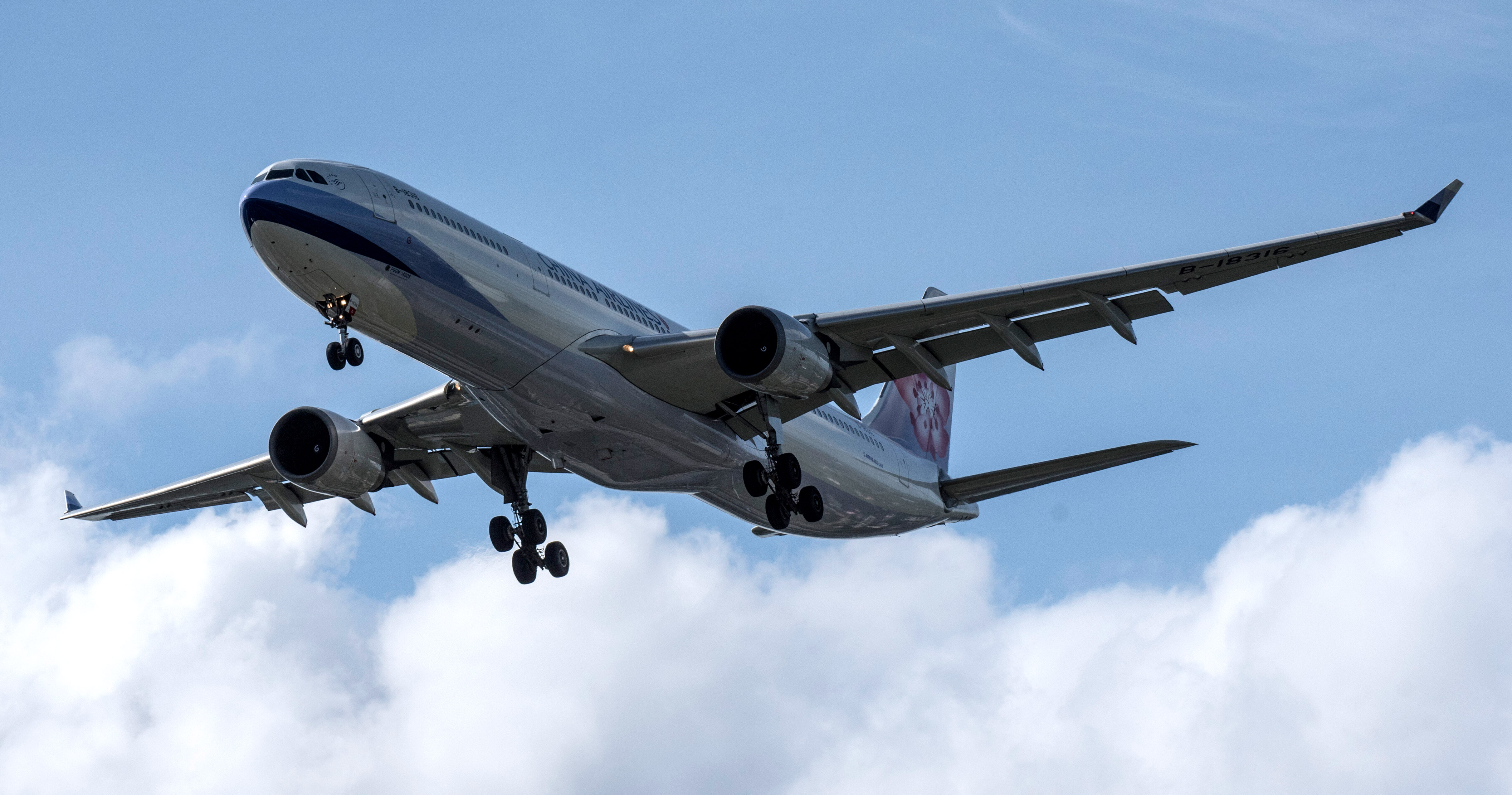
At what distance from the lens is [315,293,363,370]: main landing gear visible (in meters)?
21.2

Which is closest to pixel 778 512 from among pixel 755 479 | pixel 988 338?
pixel 755 479

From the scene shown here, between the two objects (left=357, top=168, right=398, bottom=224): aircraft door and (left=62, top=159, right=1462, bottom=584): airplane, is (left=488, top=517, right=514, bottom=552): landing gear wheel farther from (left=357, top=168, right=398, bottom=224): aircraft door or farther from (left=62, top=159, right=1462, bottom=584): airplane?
(left=357, top=168, right=398, bottom=224): aircraft door

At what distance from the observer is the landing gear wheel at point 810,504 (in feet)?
88.9

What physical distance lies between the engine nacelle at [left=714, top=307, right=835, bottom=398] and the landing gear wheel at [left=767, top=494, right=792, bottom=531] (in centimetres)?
341

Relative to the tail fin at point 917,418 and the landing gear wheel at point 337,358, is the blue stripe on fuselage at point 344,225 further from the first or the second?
the tail fin at point 917,418

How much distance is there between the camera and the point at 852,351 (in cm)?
2548

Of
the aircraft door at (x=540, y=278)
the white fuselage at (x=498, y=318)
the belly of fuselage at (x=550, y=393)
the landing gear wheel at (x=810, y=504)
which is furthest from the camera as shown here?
the landing gear wheel at (x=810, y=504)

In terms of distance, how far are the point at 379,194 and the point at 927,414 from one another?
61.5ft

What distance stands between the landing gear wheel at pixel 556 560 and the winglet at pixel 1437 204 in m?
16.4

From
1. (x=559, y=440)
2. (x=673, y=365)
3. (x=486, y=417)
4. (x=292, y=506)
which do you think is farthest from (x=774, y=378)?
(x=292, y=506)

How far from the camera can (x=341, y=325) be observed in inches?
846

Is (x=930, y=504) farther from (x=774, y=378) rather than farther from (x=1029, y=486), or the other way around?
(x=774, y=378)

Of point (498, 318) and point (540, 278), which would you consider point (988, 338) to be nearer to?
point (540, 278)

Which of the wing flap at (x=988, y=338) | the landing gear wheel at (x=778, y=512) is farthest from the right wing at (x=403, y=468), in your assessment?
the wing flap at (x=988, y=338)
